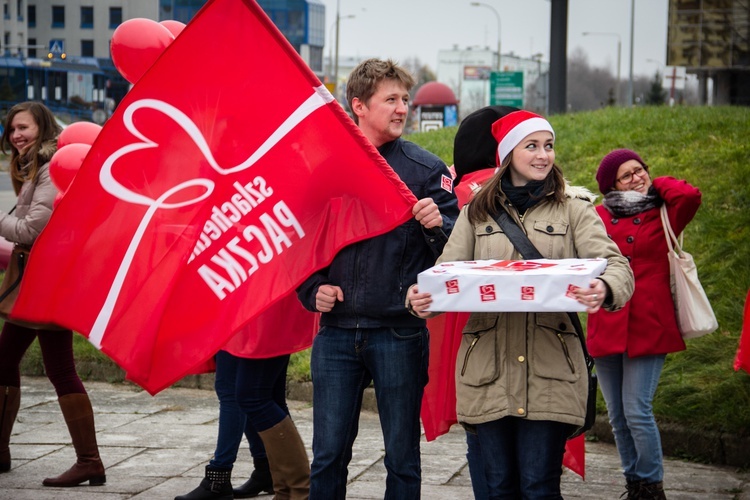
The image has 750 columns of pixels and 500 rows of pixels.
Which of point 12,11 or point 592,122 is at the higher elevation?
point 12,11

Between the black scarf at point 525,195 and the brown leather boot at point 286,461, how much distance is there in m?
1.70

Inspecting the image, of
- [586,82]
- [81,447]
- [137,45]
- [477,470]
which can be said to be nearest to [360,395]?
[477,470]

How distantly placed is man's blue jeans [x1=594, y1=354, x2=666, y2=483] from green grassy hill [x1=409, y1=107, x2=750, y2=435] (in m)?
1.35

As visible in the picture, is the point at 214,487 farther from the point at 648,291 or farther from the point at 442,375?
the point at 648,291

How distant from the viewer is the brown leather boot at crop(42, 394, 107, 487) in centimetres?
601

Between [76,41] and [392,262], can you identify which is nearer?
[392,262]

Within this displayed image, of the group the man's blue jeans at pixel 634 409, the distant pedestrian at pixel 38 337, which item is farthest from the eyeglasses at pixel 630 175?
the distant pedestrian at pixel 38 337

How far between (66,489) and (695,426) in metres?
3.78

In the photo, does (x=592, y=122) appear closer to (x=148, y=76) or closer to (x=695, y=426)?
(x=695, y=426)

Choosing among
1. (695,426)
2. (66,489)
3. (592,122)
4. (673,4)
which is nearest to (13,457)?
(66,489)

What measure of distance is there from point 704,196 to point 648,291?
19.0 feet

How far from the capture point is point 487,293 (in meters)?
3.76

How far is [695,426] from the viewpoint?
6.92 meters

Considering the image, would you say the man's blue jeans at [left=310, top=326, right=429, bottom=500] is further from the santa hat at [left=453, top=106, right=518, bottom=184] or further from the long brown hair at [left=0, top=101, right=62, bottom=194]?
the long brown hair at [left=0, top=101, right=62, bottom=194]
